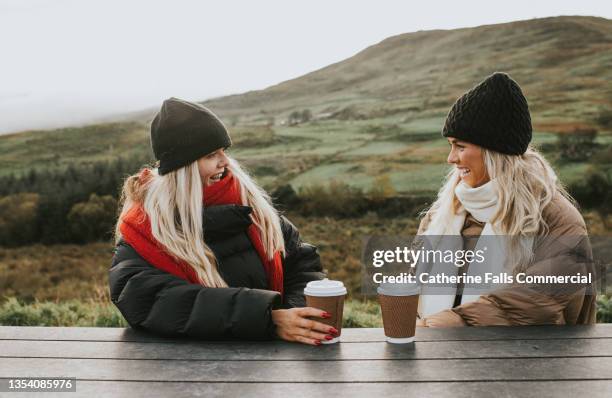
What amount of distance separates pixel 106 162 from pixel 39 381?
36.5ft

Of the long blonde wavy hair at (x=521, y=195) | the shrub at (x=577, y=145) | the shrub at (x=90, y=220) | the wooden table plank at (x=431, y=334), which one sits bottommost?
the shrub at (x=90, y=220)

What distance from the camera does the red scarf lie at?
7.22 ft

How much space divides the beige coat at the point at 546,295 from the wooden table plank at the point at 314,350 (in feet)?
0.72

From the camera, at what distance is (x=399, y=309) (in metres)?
1.92

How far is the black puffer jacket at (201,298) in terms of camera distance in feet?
6.59

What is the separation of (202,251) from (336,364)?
0.66 m

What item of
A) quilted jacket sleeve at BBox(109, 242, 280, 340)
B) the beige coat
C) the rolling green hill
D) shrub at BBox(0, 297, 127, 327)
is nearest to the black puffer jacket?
quilted jacket sleeve at BBox(109, 242, 280, 340)

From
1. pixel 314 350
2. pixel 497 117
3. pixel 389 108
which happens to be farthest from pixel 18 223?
pixel 314 350

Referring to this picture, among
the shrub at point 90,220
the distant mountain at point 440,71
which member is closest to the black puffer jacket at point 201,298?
the shrub at point 90,220

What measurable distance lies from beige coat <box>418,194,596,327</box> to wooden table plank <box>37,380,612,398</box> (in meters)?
0.55

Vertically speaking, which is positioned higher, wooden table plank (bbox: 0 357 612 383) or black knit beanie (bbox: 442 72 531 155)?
black knit beanie (bbox: 442 72 531 155)

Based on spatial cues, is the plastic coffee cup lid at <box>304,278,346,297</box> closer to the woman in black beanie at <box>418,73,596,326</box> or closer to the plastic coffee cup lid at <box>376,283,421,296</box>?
the plastic coffee cup lid at <box>376,283,421,296</box>

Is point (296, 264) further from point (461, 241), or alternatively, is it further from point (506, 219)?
point (506, 219)

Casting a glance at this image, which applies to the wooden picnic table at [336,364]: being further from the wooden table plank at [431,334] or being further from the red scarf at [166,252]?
the red scarf at [166,252]
